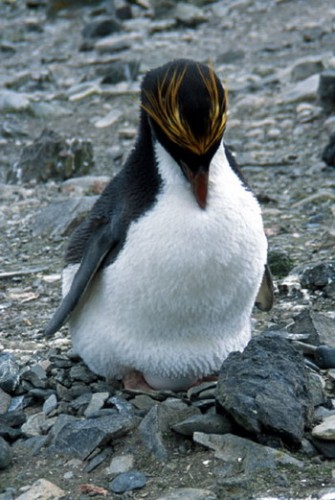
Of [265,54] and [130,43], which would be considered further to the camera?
[130,43]

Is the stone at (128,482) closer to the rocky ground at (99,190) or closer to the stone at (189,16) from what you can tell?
the rocky ground at (99,190)

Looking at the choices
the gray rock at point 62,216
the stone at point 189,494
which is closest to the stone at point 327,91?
the gray rock at point 62,216

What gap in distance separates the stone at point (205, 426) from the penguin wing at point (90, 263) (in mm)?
652

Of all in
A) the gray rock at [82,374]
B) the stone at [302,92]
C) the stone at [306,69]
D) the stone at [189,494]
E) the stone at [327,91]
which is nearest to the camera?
the stone at [189,494]

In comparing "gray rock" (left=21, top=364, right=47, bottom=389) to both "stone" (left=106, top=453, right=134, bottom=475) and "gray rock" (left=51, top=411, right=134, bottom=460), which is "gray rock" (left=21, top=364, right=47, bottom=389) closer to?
"gray rock" (left=51, top=411, right=134, bottom=460)

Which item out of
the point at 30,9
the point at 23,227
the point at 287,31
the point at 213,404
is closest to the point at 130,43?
the point at 287,31

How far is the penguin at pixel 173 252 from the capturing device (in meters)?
3.11

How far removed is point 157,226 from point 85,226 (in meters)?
0.56

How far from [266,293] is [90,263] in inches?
33.1

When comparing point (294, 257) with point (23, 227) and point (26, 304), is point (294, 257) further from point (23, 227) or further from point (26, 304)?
point (23, 227)

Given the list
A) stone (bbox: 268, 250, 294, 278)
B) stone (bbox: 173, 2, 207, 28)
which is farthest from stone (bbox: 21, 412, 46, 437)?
stone (bbox: 173, 2, 207, 28)

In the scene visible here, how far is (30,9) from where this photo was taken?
13.6m

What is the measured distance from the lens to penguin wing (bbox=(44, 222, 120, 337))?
3.38 meters

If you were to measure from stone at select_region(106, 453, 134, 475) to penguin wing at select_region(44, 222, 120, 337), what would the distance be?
25.8 inches
